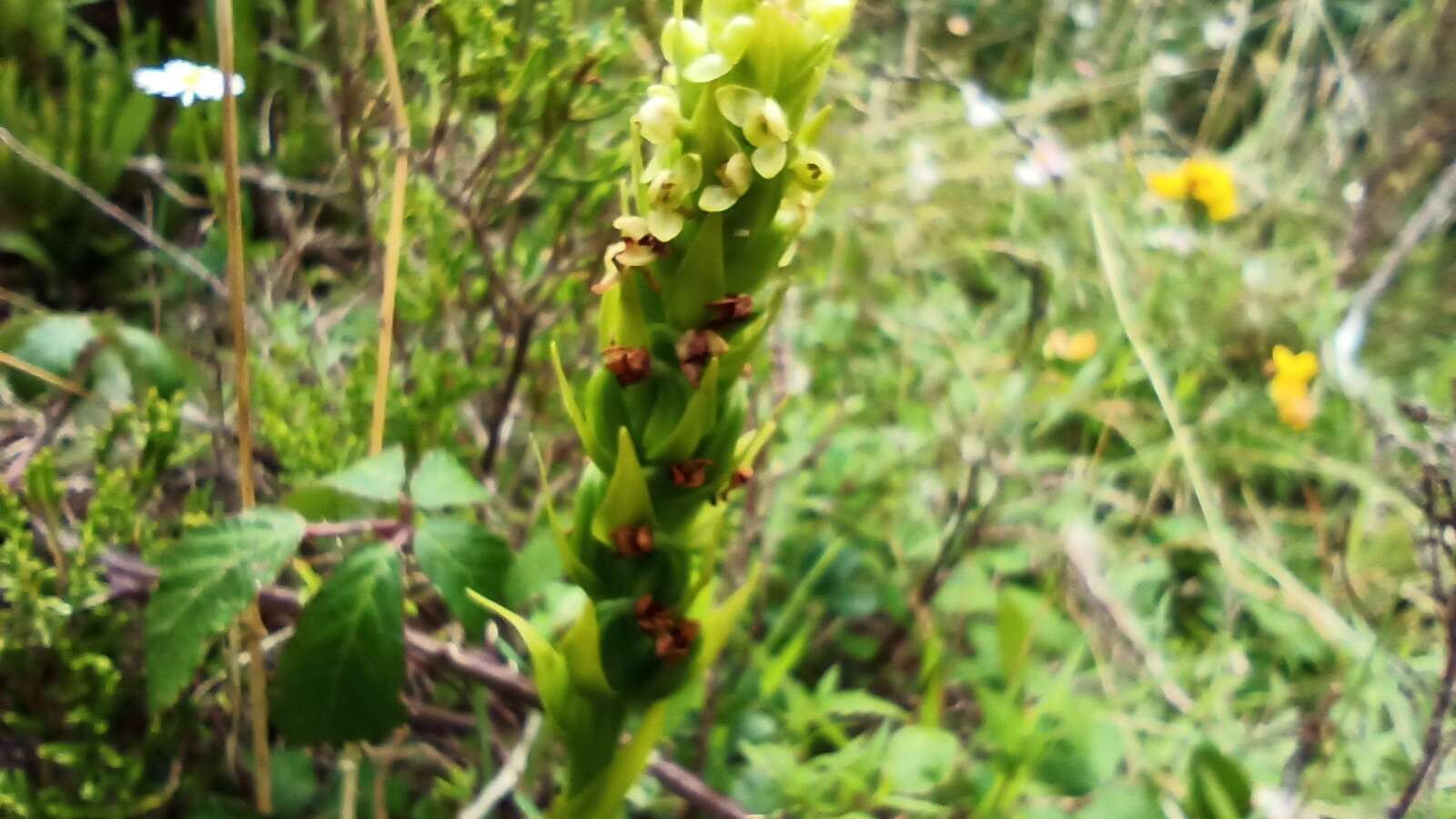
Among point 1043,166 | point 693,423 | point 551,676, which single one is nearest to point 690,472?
point 693,423

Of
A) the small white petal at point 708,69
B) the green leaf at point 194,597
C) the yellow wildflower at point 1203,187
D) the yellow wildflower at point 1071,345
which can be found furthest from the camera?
the yellow wildflower at point 1203,187

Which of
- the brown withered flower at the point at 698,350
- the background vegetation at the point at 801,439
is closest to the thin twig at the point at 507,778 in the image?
the background vegetation at the point at 801,439

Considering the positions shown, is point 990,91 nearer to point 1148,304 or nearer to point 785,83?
point 1148,304

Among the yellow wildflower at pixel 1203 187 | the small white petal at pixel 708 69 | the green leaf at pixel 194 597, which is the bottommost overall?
the green leaf at pixel 194 597

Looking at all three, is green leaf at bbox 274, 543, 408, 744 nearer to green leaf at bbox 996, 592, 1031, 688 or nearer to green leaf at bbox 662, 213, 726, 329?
green leaf at bbox 662, 213, 726, 329

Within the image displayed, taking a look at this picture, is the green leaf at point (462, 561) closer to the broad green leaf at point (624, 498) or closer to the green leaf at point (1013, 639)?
the broad green leaf at point (624, 498)

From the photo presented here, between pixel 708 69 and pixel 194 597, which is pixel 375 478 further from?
pixel 708 69

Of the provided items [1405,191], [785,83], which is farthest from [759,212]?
[1405,191]
